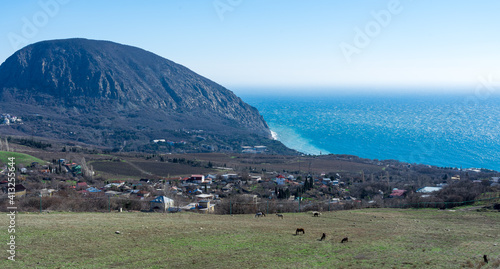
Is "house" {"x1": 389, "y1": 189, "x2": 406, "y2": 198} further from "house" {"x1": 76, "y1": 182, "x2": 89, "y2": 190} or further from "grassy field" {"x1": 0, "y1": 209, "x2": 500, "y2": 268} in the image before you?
"house" {"x1": 76, "y1": 182, "x2": 89, "y2": 190}

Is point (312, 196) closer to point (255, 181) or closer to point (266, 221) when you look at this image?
point (255, 181)

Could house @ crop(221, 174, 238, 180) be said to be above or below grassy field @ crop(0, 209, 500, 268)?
above

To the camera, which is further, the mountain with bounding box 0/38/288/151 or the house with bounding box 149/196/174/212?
the mountain with bounding box 0/38/288/151

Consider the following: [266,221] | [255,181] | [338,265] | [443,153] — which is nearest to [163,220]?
[266,221]

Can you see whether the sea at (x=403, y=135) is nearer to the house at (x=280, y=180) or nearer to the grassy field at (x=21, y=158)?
the house at (x=280, y=180)

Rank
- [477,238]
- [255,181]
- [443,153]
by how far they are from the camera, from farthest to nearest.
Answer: [443,153], [255,181], [477,238]

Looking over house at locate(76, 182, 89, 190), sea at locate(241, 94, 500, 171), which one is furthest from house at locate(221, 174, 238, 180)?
sea at locate(241, 94, 500, 171)
